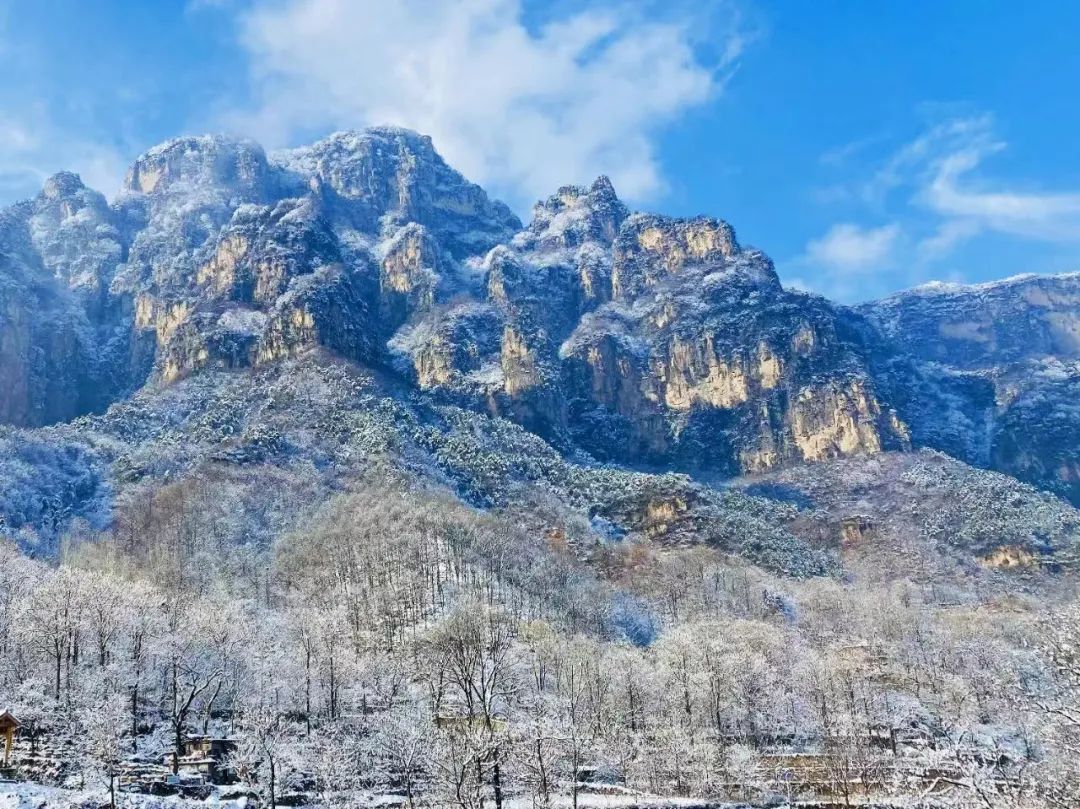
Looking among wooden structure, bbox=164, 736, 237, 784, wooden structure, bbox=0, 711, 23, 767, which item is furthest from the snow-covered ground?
wooden structure, bbox=164, 736, 237, 784

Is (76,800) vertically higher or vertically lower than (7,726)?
lower

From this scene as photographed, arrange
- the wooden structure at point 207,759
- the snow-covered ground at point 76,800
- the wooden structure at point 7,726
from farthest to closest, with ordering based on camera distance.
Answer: the wooden structure at point 207,759 → the wooden structure at point 7,726 → the snow-covered ground at point 76,800

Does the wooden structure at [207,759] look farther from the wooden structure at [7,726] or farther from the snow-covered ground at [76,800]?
the wooden structure at [7,726]

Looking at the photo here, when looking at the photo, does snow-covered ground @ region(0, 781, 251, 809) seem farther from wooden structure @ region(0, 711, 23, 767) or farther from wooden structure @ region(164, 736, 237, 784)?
wooden structure @ region(164, 736, 237, 784)

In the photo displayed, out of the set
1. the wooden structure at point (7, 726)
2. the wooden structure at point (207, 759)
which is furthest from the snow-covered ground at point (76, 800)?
the wooden structure at point (207, 759)

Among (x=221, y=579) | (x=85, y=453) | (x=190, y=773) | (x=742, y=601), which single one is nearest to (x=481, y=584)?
(x=221, y=579)

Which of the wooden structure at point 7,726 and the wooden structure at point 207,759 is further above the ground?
the wooden structure at point 7,726

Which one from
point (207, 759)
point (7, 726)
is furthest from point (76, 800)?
point (207, 759)

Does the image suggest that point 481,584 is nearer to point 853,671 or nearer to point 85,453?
point 853,671

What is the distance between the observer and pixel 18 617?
79.8 m

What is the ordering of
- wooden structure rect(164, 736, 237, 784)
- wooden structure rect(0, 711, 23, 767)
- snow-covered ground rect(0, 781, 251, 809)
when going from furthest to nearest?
wooden structure rect(164, 736, 237, 784), wooden structure rect(0, 711, 23, 767), snow-covered ground rect(0, 781, 251, 809)

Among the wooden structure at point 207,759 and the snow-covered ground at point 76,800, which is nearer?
the snow-covered ground at point 76,800

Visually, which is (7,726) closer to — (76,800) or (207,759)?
(76,800)

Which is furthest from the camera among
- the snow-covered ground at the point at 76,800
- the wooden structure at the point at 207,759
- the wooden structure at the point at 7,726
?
the wooden structure at the point at 207,759
